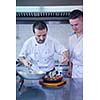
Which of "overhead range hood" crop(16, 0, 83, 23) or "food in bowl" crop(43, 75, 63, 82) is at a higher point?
"overhead range hood" crop(16, 0, 83, 23)

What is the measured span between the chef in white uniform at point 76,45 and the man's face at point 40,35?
0.20 meters

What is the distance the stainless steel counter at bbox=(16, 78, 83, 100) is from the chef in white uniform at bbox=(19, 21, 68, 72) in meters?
0.15

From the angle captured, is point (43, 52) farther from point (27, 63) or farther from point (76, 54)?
point (76, 54)

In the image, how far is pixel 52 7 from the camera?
181 centimetres

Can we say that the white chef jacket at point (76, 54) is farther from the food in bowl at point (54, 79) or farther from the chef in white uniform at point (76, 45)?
the food in bowl at point (54, 79)

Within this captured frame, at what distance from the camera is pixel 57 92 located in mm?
1808

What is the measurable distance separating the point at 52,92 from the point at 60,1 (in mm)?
672

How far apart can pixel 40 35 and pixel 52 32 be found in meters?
0.10

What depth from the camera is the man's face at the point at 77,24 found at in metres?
1.82

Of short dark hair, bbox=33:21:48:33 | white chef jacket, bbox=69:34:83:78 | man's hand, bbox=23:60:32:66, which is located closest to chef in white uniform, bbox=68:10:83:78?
white chef jacket, bbox=69:34:83:78

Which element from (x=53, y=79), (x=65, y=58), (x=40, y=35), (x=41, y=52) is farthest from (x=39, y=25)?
(x=53, y=79)

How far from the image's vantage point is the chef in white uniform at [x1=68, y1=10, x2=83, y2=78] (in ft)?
5.93

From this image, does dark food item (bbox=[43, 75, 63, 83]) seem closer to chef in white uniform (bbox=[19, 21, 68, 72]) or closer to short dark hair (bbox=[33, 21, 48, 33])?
chef in white uniform (bbox=[19, 21, 68, 72])
